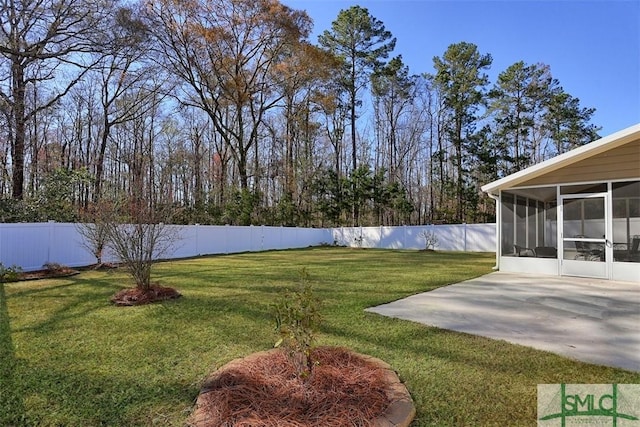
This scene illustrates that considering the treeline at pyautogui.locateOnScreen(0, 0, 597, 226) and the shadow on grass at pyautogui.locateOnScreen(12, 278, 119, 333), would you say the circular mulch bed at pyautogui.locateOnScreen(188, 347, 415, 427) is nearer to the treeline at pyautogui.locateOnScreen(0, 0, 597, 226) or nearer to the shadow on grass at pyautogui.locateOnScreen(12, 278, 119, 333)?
the shadow on grass at pyautogui.locateOnScreen(12, 278, 119, 333)

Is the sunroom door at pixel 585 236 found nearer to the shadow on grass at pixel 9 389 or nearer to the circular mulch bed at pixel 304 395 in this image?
the circular mulch bed at pixel 304 395

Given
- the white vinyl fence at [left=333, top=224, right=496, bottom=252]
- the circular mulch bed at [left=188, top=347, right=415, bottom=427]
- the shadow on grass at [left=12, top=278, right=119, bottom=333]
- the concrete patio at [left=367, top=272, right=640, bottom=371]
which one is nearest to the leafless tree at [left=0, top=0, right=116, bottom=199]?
the shadow on grass at [left=12, top=278, right=119, bottom=333]

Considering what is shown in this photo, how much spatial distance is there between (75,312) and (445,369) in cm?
499

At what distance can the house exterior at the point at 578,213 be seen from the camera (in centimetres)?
727

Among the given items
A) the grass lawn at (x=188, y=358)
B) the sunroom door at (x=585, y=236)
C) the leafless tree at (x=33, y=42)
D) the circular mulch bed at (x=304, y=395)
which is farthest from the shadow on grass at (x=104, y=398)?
the leafless tree at (x=33, y=42)

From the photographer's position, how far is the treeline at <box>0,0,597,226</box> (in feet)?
56.3

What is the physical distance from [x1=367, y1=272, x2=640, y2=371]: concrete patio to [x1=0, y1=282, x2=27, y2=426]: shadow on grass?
12.1 feet

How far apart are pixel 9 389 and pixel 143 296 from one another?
2.85 meters

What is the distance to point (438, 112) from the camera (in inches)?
966

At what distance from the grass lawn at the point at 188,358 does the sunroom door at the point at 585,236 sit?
4.77 metres

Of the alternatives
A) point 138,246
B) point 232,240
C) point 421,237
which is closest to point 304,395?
point 138,246

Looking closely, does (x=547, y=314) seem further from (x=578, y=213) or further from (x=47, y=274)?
(x=47, y=274)

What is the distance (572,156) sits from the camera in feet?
24.3

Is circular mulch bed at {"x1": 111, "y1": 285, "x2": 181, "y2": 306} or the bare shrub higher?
the bare shrub
